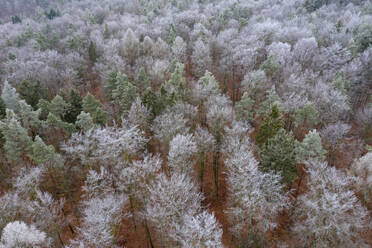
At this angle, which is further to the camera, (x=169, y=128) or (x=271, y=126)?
(x=169, y=128)

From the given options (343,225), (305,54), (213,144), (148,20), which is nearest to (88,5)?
(148,20)

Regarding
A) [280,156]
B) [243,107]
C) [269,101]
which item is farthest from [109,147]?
[269,101]

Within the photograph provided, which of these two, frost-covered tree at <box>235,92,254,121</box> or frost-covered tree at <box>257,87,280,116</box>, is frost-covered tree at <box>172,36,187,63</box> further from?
frost-covered tree at <box>257,87,280,116</box>

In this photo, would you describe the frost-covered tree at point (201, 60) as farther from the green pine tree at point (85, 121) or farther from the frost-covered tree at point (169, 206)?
the frost-covered tree at point (169, 206)

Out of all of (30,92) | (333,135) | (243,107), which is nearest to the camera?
(333,135)

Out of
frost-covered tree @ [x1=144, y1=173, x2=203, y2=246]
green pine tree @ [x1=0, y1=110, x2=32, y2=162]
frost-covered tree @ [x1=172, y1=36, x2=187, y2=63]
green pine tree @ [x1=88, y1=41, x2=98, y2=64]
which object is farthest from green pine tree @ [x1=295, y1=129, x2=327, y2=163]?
green pine tree @ [x1=88, y1=41, x2=98, y2=64]

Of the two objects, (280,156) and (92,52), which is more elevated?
(92,52)

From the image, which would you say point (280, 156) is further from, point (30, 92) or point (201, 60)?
point (30, 92)
